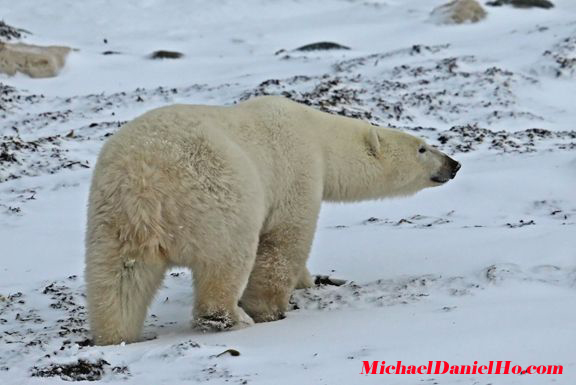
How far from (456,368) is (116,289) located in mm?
1858

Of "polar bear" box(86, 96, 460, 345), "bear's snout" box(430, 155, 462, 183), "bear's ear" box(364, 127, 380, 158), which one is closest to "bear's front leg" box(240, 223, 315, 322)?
"polar bear" box(86, 96, 460, 345)

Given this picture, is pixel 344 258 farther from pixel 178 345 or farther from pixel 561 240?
pixel 178 345

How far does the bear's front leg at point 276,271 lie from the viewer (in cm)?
514

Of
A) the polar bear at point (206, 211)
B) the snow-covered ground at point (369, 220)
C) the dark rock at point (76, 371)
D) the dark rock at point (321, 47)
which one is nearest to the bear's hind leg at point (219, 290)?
the polar bear at point (206, 211)

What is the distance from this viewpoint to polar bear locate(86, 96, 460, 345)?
4.19 m

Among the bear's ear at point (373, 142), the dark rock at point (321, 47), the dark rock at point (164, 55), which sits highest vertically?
the dark rock at point (321, 47)

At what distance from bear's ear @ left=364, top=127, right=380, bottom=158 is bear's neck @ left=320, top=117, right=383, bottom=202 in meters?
0.01

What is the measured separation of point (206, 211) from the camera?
4320 mm

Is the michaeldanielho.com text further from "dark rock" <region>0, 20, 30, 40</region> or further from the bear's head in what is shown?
"dark rock" <region>0, 20, 30, 40</region>

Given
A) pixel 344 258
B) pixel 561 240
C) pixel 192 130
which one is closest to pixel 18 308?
pixel 192 130

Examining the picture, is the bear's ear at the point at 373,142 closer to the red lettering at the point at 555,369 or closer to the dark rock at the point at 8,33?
the red lettering at the point at 555,369

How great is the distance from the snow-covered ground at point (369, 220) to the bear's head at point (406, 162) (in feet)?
1.45

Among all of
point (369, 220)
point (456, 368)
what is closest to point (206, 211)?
point (456, 368)

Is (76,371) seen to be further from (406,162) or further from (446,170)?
(446,170)
